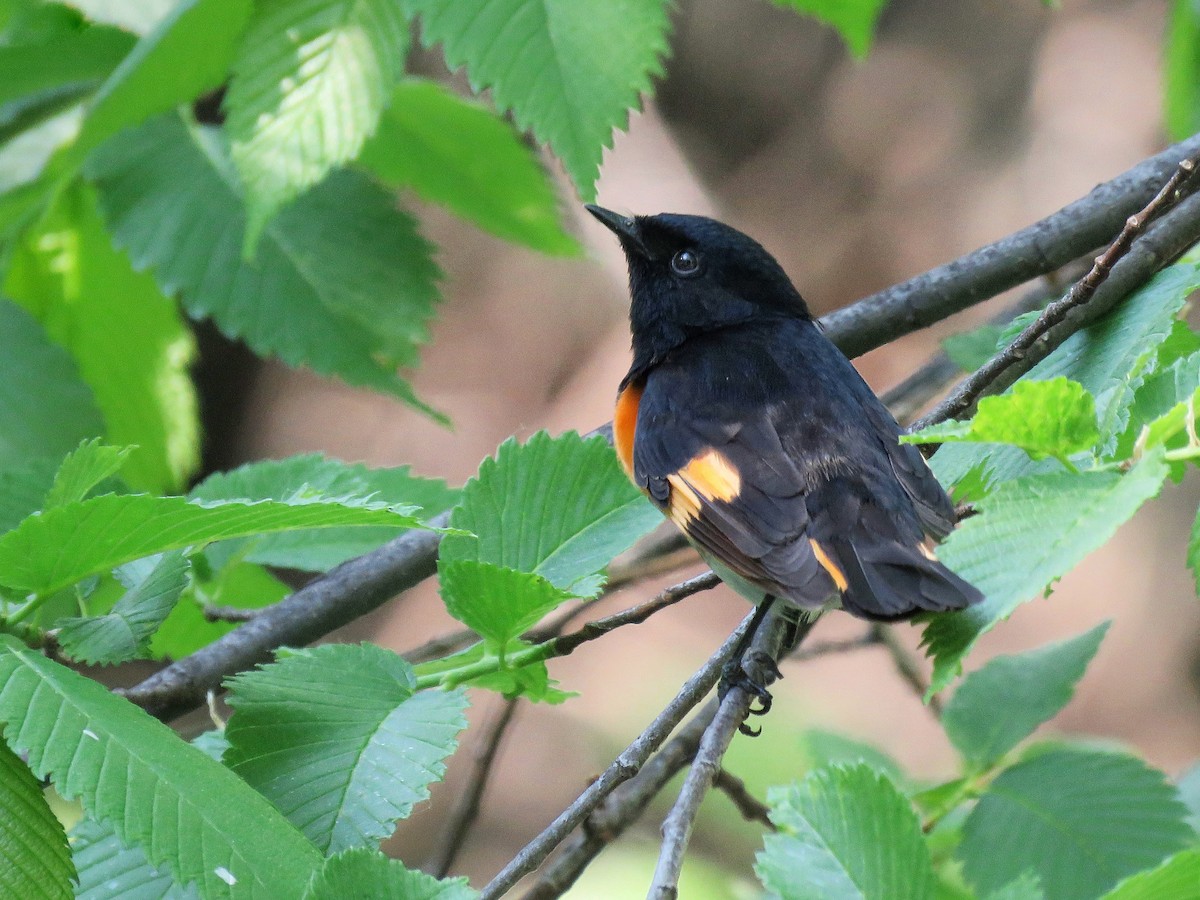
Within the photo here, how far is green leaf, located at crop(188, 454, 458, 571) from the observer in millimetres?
1939

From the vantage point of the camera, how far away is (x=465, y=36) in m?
1.89

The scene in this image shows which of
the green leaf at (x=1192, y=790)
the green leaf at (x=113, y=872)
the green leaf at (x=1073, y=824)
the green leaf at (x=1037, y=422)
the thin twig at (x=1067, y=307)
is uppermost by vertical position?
the thin twig at (x=1067, y=307)

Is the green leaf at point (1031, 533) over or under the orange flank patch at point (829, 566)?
under

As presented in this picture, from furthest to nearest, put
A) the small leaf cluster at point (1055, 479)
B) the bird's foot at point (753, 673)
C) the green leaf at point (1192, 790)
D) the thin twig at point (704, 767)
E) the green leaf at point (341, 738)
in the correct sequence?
the green leaf at point (1192, 790) < the bird's foot at point (753, 673) < the green leaf at point (341, 738) < the thin twig at point (704, 767) < the small leaf cluster at point (1055, 479)

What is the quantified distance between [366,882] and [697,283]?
1720 mm

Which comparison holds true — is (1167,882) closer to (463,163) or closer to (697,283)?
(697,283)

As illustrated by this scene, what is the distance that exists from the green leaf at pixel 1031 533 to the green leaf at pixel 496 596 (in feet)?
1.38

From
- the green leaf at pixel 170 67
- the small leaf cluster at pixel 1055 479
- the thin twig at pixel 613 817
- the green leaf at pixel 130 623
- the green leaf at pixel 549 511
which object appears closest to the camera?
the small leaf cluster at pixel 1055 479

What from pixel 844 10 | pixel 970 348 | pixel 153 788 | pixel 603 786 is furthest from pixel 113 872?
pixel 844 10

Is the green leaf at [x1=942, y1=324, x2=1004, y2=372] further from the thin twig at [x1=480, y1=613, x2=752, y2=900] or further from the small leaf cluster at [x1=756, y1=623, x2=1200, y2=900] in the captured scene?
the thin twig at [x1=480, y1=613, x2=752, y2=900]

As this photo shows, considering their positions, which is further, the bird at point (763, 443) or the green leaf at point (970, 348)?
the green leaf at point (970, 348)

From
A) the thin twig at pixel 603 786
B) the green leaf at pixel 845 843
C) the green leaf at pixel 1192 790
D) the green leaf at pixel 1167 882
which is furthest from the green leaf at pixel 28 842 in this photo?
the green leaf at pixel 1192 790

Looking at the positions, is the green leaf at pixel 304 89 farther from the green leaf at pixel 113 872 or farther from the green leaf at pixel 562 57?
the green leaf at pixel 113 872

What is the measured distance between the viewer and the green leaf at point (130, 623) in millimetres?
1412
